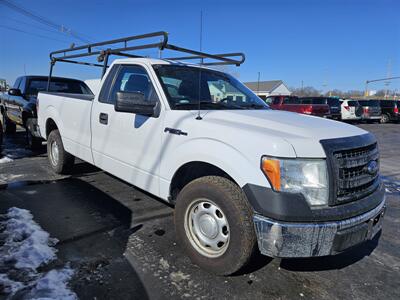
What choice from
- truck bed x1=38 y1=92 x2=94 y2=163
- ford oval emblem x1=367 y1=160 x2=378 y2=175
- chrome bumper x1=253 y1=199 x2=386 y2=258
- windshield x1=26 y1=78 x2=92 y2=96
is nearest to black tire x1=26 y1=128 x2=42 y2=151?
windshield x1=26 y1=78 x2=92 y2=96

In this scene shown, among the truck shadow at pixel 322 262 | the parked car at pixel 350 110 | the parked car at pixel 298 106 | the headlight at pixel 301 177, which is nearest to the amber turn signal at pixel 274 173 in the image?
the headlight at pixel 301 177

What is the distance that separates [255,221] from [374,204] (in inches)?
44.4

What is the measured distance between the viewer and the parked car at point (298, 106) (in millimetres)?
18062

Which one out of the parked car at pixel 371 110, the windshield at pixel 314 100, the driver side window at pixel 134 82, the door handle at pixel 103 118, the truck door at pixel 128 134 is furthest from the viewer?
the parked car at pixel 371 110

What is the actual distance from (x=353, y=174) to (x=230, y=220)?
1.09m

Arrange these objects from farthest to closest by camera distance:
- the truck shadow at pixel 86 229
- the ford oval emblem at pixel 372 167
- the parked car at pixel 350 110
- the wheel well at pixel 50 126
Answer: the parked car at pixel 350 110 → the wheel well at pixel 50 126 → the ford oval emblem at pixel 372 167 → the truck shadow at pixel 86 229

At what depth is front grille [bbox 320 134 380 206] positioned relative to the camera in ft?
7.79

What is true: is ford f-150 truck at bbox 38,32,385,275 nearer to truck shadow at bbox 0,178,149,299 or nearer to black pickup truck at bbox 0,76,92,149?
truck shadow at bbox 0,178,149,299

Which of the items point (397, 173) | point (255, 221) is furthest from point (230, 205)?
point (397, 173)

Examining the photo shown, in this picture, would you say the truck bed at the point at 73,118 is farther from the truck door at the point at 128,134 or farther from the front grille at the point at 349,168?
the front grille at the point at 349,168

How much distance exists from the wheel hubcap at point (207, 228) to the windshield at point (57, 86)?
22.1 ft

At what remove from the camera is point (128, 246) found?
128 inches

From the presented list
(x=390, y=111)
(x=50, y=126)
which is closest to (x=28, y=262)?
(x=50, y=126)

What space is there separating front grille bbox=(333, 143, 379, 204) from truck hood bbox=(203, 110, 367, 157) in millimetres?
175
